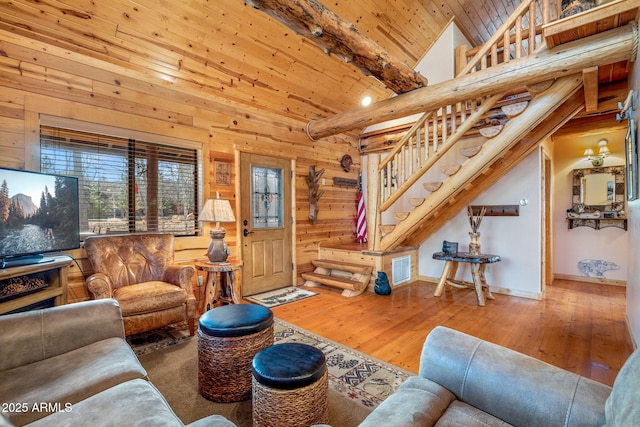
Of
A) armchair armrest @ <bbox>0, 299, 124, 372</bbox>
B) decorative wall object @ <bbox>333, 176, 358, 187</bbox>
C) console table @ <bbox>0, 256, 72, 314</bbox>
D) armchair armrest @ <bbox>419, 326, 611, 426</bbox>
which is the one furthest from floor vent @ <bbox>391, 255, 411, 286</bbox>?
console table @ <bbox>0, 256, 72, 314</bbox>

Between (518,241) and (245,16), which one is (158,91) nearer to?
(245,16)

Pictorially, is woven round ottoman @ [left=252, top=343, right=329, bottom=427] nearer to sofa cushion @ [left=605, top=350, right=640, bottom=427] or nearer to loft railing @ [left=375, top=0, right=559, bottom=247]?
sofa cushion @ [left=605, top=350, right=640, bottom=427]

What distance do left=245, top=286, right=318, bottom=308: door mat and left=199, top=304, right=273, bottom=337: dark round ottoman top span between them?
1815 mm

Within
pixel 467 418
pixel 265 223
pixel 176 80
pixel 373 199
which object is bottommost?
pixel 467 418

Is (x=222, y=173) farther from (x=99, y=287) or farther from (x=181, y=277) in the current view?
(x=99, y=287)

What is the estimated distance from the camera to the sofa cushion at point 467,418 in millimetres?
1050

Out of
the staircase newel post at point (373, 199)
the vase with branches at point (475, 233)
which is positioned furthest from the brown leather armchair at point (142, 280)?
the vase with branches at point (475, 233)

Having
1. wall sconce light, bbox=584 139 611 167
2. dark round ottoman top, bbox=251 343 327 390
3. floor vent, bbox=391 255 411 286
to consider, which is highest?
wall sconce light, bbox=584 139 611 167

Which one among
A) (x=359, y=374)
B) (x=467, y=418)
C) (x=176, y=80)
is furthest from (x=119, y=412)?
(x=176, y=80)

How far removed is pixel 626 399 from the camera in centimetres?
77

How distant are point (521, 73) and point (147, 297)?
398cm

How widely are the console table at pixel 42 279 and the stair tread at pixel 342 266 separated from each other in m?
3.32

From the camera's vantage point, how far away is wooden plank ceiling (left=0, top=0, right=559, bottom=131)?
2703mm

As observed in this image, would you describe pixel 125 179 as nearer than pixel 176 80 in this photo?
Yes
